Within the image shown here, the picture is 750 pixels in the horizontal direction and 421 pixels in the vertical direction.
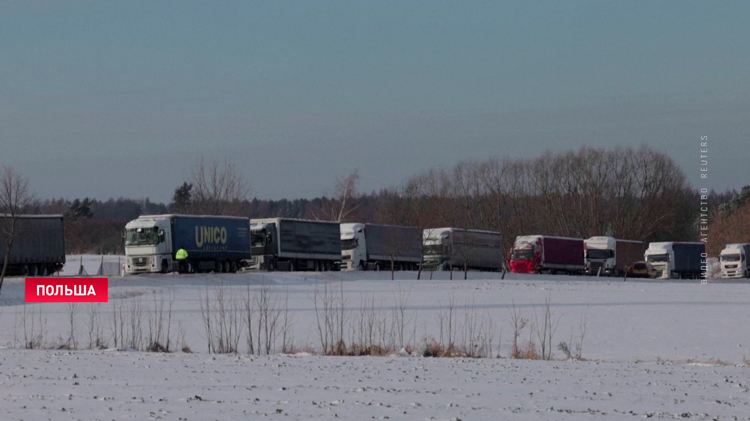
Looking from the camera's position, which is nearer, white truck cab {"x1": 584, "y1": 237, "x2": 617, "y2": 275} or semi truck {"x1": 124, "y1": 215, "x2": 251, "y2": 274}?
semi truck {"x1": 124, "y1": 215, "x2": 251, "y2": 274}

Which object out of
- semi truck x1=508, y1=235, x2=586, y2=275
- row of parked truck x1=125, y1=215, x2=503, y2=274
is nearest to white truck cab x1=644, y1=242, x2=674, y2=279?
semi truck x1=508, y1=235, x2=586, y2=275

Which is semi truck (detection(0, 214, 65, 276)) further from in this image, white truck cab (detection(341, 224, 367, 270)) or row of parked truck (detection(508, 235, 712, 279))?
row of parked truck (detection(508, 235, 712, 279))

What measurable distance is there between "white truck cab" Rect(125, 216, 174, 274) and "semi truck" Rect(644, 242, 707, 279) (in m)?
46.7

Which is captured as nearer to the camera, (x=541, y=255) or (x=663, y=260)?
(x=541, y=255)

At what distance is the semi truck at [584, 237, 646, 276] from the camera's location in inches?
3366

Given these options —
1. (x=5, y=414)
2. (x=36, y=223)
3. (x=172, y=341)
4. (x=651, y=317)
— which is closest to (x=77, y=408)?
(x=5, y=414)

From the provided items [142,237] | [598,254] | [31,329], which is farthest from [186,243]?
[598,254]

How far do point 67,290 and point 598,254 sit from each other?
53.9 metres

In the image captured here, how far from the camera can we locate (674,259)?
85.8 meters

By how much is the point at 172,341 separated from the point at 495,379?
11239mm

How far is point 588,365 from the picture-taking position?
19.3 metres

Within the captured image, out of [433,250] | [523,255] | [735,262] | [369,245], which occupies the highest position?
[369,245]

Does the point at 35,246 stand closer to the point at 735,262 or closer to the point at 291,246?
the point at 291,246

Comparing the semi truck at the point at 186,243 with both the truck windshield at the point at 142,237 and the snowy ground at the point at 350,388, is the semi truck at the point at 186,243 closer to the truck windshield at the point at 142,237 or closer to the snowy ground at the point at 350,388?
the truck windshield at the point at 142,237
